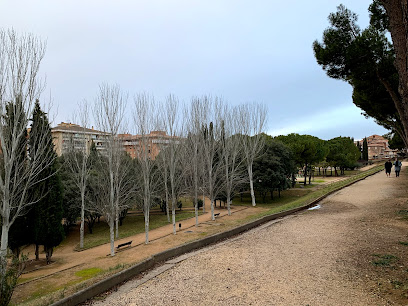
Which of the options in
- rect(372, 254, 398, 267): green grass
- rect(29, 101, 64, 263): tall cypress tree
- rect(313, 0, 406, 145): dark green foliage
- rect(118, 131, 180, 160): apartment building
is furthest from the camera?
rect(118, 131, 180, 160): apartment building

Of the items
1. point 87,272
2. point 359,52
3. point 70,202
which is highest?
point 359,52

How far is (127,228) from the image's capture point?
2448cm

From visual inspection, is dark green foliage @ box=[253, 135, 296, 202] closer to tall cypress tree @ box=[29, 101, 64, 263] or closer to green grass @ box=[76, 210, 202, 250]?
green grass @ box=[76, 210, 202, 250]

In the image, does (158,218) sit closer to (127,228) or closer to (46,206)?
(127,228)

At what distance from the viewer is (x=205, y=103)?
21141 mm

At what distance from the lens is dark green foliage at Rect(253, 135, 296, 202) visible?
98.9 feet

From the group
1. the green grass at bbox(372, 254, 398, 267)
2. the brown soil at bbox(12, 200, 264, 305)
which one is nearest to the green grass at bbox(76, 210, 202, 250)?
the brown soil at bbox(12, 200, 264, 305)

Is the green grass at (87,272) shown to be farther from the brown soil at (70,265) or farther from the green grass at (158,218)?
the green grass at (158,218)

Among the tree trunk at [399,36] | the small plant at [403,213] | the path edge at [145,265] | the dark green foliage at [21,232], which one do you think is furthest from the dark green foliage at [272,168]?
the tree trunk at [399,36]

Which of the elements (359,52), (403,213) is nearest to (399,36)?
(359,52)

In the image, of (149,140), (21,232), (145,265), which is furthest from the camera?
(149,140)

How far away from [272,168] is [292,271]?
25.1 m

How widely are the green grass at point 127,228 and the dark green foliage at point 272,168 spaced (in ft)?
30.5

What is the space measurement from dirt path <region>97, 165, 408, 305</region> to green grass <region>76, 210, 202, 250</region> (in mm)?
13689
